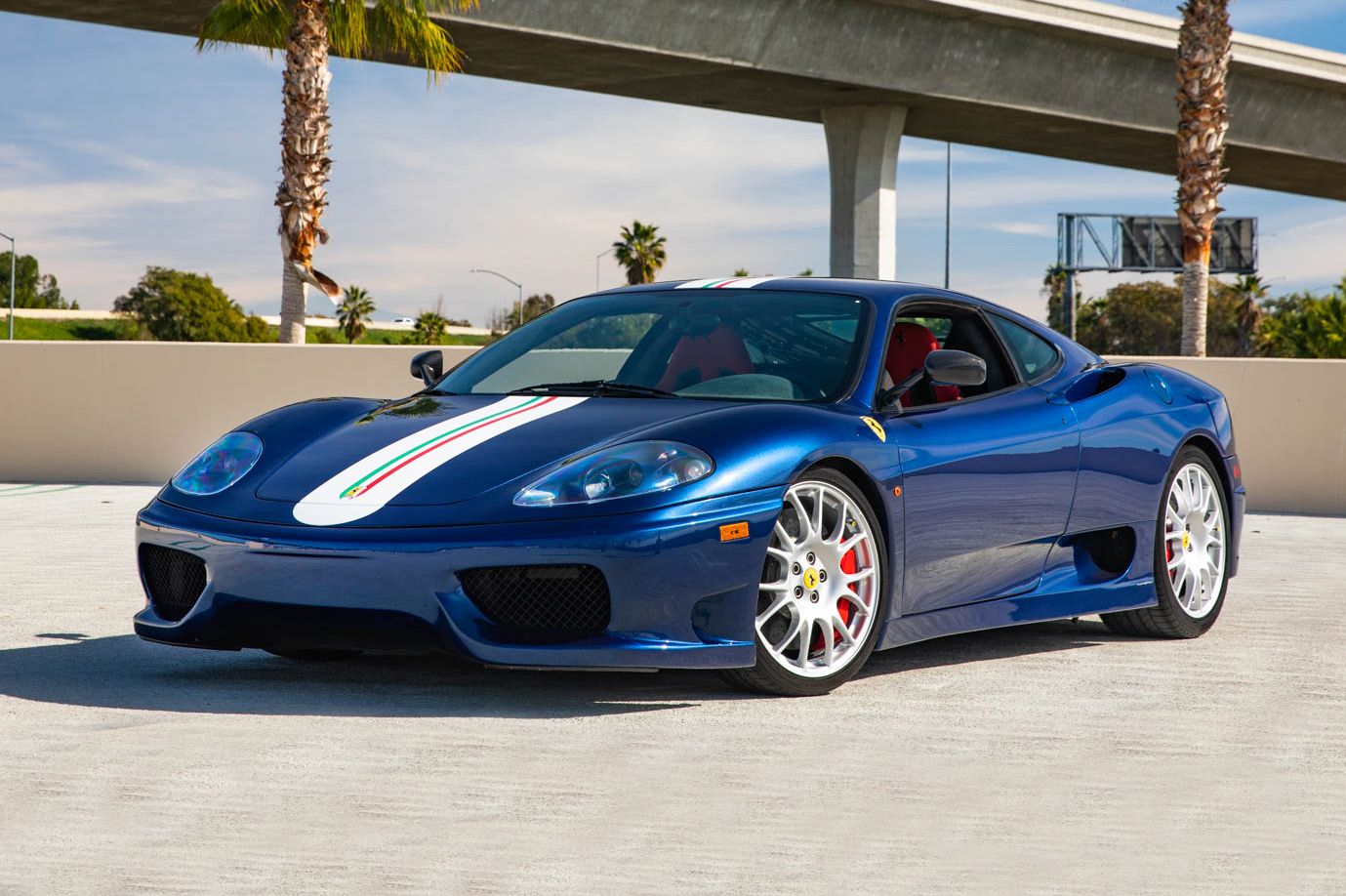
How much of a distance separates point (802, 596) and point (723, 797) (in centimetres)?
124

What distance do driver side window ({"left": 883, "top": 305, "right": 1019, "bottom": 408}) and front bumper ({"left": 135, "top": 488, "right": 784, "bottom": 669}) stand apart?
4.62 ft

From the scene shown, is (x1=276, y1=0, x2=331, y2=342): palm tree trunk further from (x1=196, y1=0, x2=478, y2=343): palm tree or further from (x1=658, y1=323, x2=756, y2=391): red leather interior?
(x1=658, y1=323, x2=756, y2=391): red leather interior

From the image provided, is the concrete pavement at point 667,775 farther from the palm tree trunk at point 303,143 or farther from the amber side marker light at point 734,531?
the palm tree trunk at point 303,143

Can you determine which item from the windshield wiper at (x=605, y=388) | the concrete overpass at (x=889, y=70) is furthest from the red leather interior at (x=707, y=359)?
the concrete overpass at (x=889, y=70)

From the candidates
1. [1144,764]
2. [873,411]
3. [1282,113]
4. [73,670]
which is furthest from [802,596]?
[1282,113]

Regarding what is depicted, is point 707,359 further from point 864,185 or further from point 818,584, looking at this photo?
point 864,185

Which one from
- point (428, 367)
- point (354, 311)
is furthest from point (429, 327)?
point (428, 367)

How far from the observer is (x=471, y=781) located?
405 cm

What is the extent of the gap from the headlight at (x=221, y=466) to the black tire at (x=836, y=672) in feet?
5.23

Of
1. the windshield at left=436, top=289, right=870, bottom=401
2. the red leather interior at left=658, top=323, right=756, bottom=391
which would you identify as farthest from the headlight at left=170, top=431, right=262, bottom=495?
the red leather interior at left=658, top=323, right=756, bottom=391

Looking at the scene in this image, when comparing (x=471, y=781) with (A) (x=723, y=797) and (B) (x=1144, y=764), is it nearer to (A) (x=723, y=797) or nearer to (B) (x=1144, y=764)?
(A) (x=723, y=797)

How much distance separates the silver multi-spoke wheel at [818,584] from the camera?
5.07 metres

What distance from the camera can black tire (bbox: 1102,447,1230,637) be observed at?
21.9ft

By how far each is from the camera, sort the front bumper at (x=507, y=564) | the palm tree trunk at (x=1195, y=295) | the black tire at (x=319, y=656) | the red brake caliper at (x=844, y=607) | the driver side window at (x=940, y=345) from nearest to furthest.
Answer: the front bumper at (x=507, y=564), the red brake caliper at (x=844, y=607), the black tire at (x=319, y=656), the driver side window at (x=940, y=345), the palm tree trunk at (x=1195, y=295)
